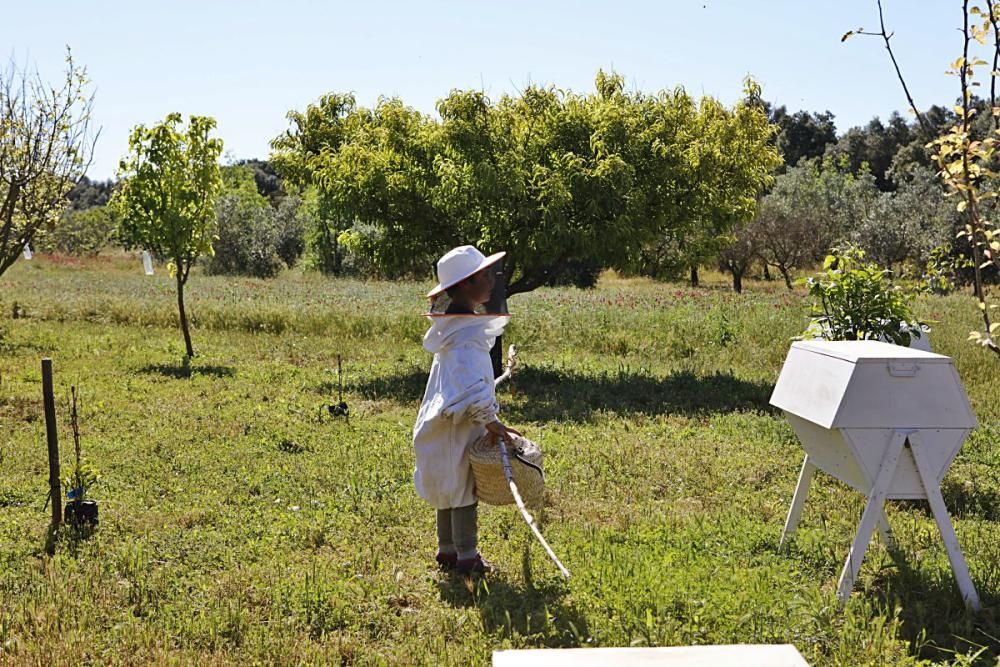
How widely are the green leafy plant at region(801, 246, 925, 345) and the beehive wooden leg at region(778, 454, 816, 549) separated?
2.03 metres

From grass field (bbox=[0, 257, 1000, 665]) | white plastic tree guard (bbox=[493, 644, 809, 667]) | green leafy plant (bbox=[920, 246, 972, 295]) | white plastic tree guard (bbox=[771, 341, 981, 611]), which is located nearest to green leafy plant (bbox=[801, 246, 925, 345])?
green leafy plant (bbox=[920, 246, 972, 295])

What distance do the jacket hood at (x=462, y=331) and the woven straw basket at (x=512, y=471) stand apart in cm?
63

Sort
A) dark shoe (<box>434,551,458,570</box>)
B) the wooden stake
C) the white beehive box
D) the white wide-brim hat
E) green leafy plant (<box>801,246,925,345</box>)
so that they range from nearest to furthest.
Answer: the white beehive box → the white wide-brim hat → dark shoe (<box>434,551,458,570</box>) → the wooden stake → green leafy plant (<box>801,246,925,345</box>)

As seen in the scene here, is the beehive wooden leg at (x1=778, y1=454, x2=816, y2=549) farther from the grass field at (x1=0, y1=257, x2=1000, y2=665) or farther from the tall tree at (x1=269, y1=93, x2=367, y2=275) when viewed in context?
the tall tree at (x1=269, y1=93, x2=367, y2=275)

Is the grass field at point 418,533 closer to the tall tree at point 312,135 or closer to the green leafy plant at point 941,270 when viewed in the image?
the green leafy plant at point 941,270

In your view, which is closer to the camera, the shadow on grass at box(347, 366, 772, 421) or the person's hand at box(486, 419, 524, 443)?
the person's hand at box(486, 419, 524, 443)

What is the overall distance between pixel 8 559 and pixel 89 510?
2.34ft

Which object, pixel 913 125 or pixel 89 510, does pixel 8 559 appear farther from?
pixel 913 125

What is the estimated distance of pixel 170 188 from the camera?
56.6ft

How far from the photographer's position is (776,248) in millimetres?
42250

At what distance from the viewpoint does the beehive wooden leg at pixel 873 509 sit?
16.2ft

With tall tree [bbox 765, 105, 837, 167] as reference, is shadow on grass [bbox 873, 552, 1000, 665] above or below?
below

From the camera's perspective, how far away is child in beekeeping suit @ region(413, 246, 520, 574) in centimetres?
553

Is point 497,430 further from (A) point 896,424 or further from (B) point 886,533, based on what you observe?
(B) point 886,533
